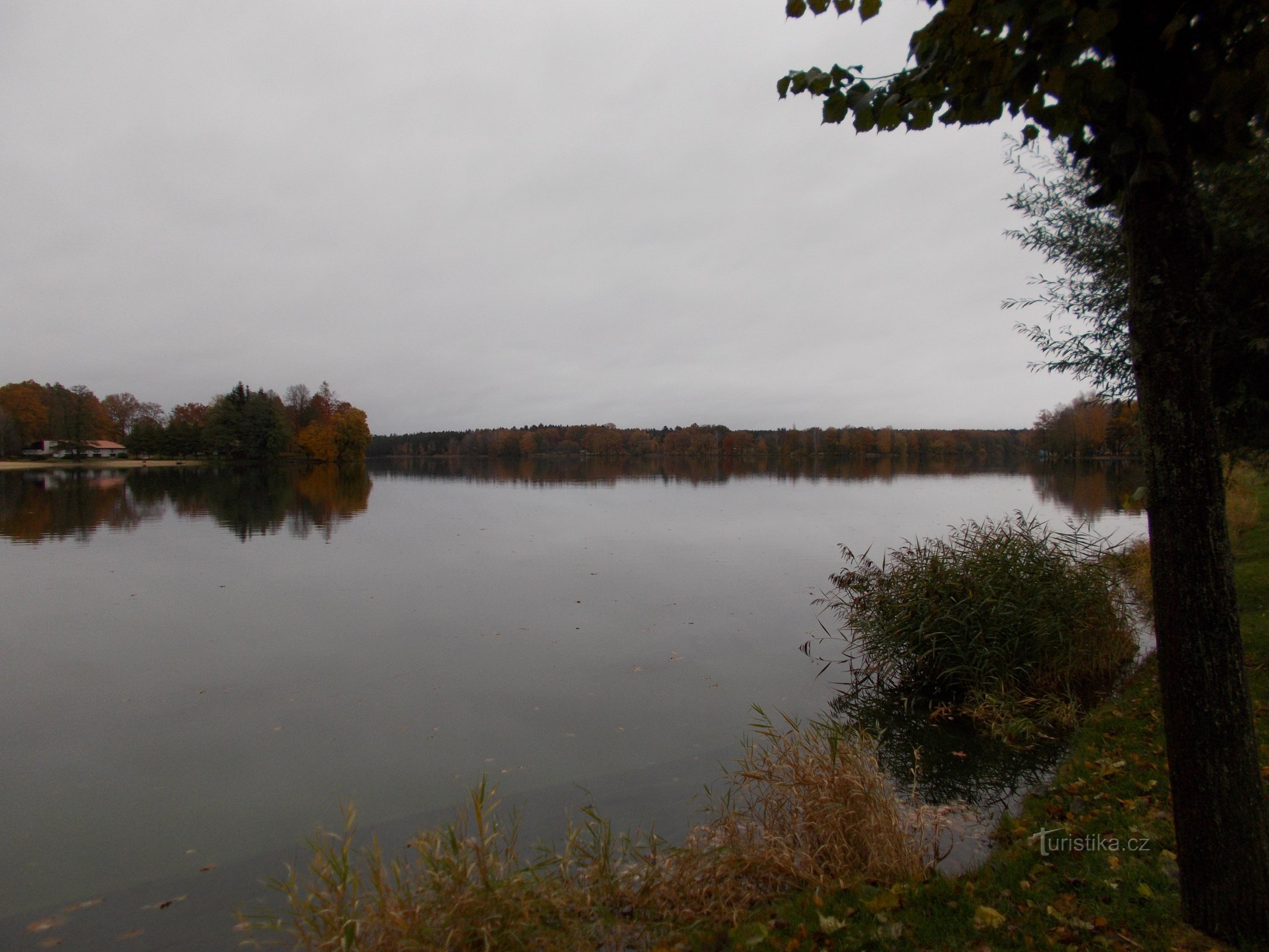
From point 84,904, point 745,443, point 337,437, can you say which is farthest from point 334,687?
point 745,443

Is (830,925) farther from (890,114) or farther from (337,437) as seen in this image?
(337,437)

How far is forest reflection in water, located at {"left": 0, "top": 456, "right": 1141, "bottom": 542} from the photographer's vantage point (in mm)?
29356

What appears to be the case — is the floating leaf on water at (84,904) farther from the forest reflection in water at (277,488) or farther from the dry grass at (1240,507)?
the dry grass at (1240,507)

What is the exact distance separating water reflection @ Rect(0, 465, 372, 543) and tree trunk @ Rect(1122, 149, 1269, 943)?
2685 cm

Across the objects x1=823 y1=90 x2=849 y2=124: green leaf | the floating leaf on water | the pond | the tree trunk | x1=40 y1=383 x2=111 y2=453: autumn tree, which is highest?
x1=40 y1=383 x2=111 y2=453: autumn tree

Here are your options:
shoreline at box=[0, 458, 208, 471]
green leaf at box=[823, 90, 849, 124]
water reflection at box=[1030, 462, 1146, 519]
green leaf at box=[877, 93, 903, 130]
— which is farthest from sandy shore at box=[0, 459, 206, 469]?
green leaf at box=[877, 93, 903, 130]

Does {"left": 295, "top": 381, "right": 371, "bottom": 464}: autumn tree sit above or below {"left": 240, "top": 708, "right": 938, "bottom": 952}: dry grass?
above

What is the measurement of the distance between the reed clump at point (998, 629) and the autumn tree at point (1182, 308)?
5.91m

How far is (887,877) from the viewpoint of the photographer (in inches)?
192

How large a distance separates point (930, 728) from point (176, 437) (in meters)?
122

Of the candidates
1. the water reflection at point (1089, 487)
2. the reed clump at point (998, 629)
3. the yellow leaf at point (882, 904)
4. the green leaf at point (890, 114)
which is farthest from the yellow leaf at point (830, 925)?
the water reflection at point (1089, 487)

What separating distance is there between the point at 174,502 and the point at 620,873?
42.3 meters

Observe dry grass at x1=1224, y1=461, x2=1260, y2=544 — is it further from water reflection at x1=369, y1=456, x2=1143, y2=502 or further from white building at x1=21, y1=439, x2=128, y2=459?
white building at x1=21, y1=439, x2=128, y2=459

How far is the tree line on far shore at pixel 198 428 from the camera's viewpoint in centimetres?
9806
